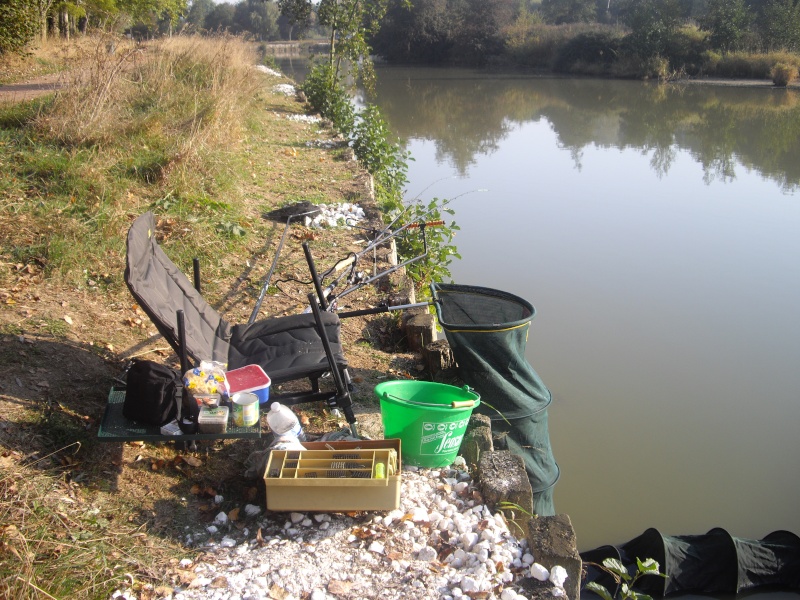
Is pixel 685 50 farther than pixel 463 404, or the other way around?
pixel 685 50

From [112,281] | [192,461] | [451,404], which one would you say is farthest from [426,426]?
[112,281]

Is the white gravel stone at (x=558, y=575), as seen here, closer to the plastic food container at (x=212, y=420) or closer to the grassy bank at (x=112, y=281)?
the grassy bank at (x=112, y=281)

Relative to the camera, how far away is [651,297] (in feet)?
21.9

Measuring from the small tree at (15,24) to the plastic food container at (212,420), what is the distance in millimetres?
10804

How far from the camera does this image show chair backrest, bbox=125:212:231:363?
285cm

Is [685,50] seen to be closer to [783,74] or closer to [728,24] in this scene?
[728,24]

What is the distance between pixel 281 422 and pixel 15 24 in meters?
11.3

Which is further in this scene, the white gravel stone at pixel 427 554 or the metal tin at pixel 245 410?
the metal tin at pixel 245 410

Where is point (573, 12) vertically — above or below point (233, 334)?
above

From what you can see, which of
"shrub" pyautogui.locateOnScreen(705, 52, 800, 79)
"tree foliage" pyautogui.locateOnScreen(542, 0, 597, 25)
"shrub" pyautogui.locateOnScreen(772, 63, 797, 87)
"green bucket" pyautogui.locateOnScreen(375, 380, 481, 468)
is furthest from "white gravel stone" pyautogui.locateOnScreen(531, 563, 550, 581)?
"tree foliage" pyautogui.locateOnScreen(542, 0, 597, 25)

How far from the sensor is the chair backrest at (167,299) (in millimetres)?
2854

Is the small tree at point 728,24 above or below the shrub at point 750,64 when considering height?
above

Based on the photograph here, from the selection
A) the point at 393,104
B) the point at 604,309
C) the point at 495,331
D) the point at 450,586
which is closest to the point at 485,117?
the point at 393,104

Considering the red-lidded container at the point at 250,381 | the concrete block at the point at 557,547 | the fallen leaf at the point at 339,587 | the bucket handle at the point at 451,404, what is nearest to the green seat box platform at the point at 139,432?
the red-lidded container at the point at 250,381
